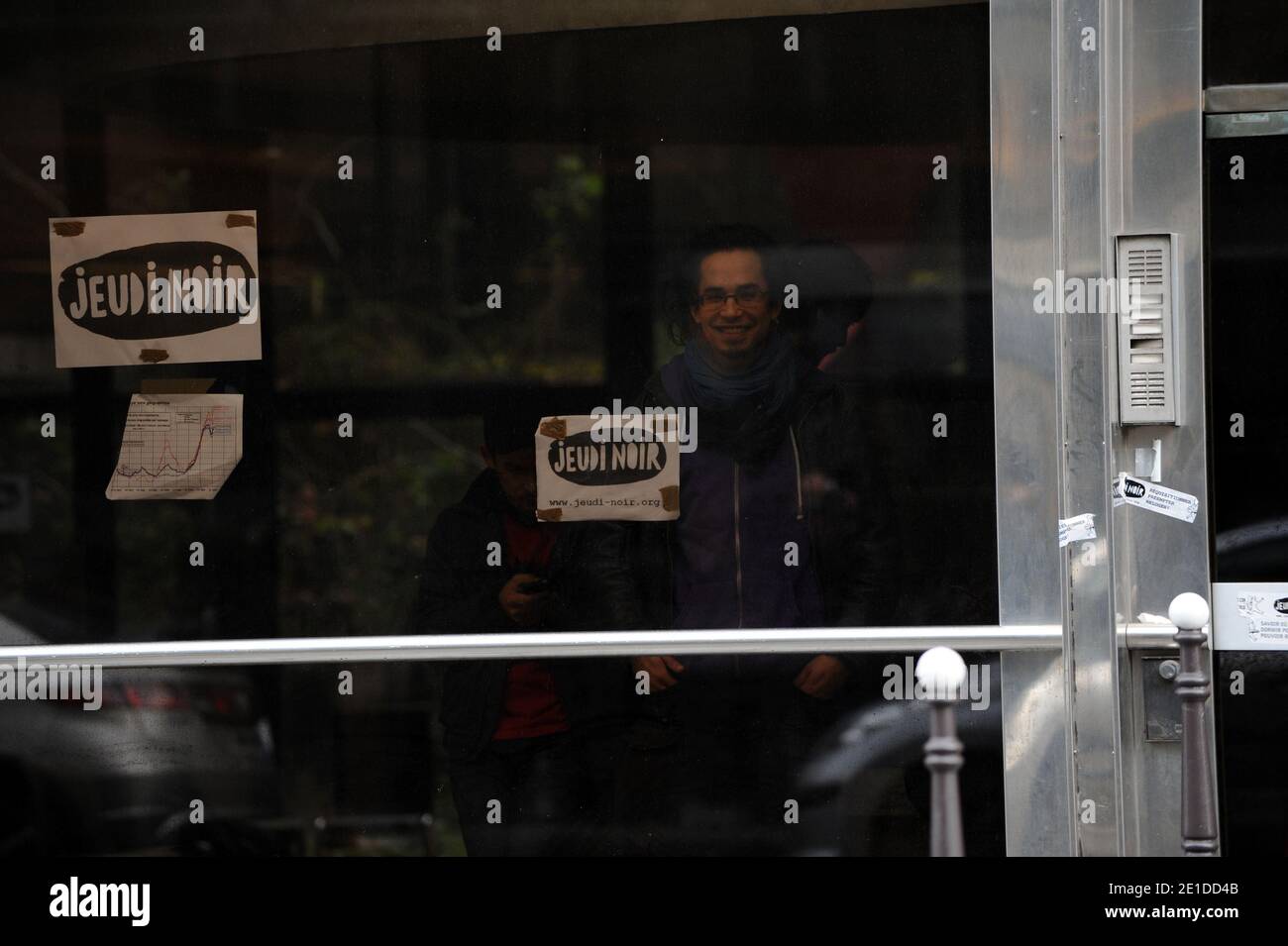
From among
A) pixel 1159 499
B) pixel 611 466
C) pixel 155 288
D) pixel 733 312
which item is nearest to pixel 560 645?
pixel 611 466

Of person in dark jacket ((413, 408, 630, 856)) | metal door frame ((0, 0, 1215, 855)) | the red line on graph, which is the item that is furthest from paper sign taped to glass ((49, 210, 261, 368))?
metal door frame ((0, 0, 1215, 855))

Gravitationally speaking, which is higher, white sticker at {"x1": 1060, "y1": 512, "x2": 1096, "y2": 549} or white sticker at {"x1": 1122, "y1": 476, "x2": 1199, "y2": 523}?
white sticker at {"x1": 1122, "y1": 476, "x2": 1199, "y2": 523}

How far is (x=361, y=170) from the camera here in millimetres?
4375

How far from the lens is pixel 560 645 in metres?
4.32

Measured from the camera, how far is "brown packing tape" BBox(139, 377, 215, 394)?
14.6 ft

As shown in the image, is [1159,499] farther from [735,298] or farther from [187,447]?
[187,447]

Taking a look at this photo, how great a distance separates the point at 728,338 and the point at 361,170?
124 cm

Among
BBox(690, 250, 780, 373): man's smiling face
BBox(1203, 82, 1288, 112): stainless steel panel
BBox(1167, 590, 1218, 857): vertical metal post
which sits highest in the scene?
BBox(1203, 82, 1288, 112): stainless steel panel

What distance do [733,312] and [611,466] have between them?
0.59m

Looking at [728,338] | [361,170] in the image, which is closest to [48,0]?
[361,170]

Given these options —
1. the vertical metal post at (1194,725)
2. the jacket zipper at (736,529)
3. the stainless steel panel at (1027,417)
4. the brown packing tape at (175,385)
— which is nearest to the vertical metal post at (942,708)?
the stainless steel panel at (1027,417)

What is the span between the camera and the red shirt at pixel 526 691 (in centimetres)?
435

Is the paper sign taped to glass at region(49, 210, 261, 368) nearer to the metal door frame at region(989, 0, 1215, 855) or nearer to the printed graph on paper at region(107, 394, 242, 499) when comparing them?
the printed graph on paper at region(107, 394, 242, 499)

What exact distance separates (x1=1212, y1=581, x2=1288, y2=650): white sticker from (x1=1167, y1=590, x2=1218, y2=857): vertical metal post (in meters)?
0.11
